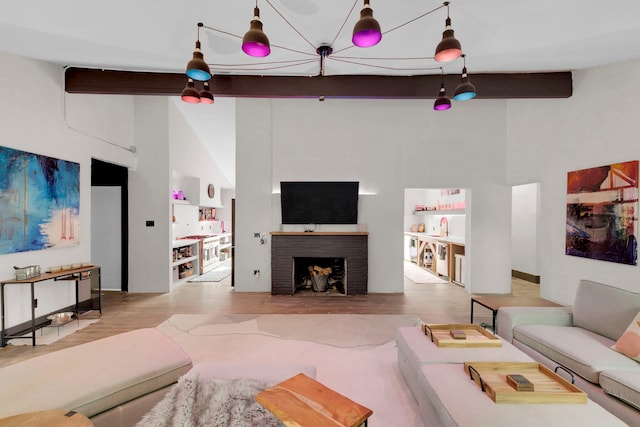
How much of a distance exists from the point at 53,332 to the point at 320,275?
3.78 meters

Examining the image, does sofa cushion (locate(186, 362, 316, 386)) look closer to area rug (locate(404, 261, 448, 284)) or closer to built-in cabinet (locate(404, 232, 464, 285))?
area rug (locate(404, 261, 448, 284))

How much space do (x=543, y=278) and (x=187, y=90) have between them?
5624mm

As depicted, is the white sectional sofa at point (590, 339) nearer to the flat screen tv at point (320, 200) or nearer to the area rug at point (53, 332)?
the flat screen tv at point (320, 200)

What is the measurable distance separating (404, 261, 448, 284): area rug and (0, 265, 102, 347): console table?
5648 mm

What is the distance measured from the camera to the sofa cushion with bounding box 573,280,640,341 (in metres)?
2.16

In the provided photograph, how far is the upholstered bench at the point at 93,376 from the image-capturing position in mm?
1466

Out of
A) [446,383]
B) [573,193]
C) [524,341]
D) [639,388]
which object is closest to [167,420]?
[446,383]

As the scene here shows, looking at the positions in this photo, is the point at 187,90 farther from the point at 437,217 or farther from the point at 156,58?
the point at 437,217

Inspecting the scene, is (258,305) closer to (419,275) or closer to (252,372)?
(252,372)

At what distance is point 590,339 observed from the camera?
7.18 ft

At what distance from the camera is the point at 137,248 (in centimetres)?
514

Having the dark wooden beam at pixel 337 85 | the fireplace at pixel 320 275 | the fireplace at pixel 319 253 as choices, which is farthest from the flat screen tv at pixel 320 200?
the dark wooden beam at pixel 337 85

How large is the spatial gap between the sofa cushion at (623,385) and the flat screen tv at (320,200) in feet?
11.9

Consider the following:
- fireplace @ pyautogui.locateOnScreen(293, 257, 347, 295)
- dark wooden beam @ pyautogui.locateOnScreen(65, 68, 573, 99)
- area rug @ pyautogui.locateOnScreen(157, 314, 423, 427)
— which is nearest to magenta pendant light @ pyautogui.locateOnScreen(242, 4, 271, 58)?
dark wooden beam @ pyautogui.locateOnScreen(65, 68, 573, 99)
